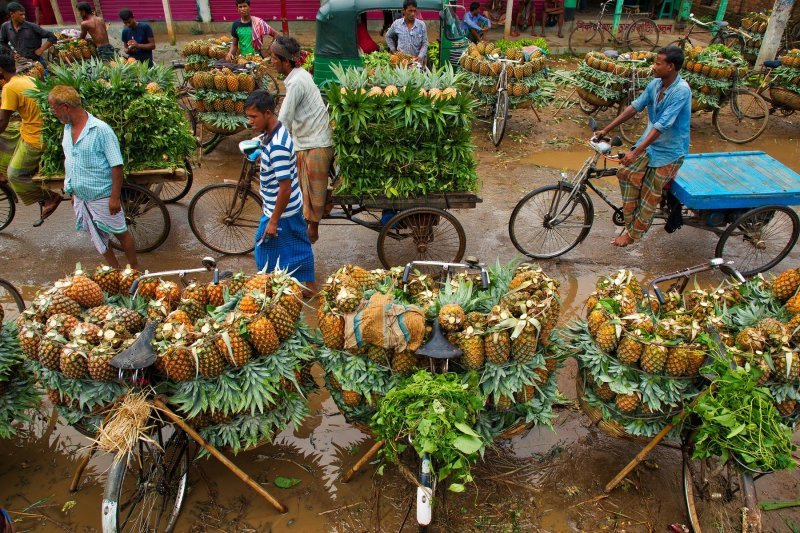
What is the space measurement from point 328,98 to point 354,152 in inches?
20.9

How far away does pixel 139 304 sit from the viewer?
351cm

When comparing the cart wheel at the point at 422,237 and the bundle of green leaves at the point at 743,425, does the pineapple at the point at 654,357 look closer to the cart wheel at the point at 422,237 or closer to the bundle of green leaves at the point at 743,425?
the bundle of green leaves at the point at 743,425

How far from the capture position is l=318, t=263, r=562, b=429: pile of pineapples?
313cm

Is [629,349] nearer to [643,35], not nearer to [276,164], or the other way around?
[276,164]

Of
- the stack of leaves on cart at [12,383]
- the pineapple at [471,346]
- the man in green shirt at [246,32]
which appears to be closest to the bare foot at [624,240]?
the pineapple at [471,346]

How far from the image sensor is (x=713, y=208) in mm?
5457

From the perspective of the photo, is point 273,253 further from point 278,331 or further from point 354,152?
point 278,331

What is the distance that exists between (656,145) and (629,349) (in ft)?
9.70

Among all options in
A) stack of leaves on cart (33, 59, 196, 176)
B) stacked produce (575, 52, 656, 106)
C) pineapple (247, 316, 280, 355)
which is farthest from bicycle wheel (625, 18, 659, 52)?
pineapple (247, 316, 280, 355)

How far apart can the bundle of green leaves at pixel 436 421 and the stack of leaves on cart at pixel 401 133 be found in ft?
8.53

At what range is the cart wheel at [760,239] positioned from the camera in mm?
5641

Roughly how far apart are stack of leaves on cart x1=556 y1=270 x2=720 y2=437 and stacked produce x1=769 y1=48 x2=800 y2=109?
24.2ft

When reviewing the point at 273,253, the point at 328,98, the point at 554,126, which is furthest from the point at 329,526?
the point at 554,126

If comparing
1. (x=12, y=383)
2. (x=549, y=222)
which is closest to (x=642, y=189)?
(x=549, y=222)
